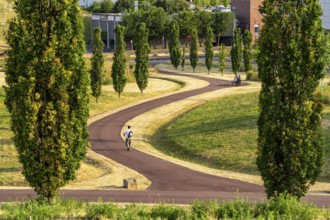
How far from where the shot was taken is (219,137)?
37688mm

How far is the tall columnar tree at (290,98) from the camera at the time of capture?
57.0 feet

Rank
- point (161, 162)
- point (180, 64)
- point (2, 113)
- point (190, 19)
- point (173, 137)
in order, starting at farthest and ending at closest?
point (190, 19), point (180, 64), point (2, 113), point (173, 137), point (161, 162)

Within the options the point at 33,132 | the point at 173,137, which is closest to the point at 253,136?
the point at 173,137

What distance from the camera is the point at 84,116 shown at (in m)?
18.0

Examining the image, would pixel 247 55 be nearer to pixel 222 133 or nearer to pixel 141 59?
pixel 141 59

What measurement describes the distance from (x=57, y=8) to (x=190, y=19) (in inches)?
4401

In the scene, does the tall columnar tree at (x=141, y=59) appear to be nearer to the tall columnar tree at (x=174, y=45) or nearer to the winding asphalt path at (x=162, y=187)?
the winding asphalt path at (x=162, y=187)

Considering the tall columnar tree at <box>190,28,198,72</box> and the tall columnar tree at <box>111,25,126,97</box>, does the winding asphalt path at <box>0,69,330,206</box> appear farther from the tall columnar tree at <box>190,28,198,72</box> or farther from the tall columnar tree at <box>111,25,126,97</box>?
the tall columnar tree at <box>190,28,198,72</box>

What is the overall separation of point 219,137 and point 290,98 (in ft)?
66.1

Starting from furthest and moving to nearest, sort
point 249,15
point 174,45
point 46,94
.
Result: 1. point 249,15
2. point 174,45
3. point 46,94

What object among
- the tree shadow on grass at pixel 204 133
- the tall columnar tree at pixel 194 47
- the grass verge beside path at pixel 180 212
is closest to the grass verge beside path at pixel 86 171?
the tree shadow on grass at pixel 204 133

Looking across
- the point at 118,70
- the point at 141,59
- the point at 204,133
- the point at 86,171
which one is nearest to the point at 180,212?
the point at 86,171

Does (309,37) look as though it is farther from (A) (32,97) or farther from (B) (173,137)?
(B) (173,137)

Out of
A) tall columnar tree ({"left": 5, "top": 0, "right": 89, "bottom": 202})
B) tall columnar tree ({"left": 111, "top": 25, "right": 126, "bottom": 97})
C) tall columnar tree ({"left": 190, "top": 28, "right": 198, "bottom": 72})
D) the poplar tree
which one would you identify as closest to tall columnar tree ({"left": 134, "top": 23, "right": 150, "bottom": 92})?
tall columnar tree ({"left": 111, "top": 25, "right": 126, "bottom": 97})
